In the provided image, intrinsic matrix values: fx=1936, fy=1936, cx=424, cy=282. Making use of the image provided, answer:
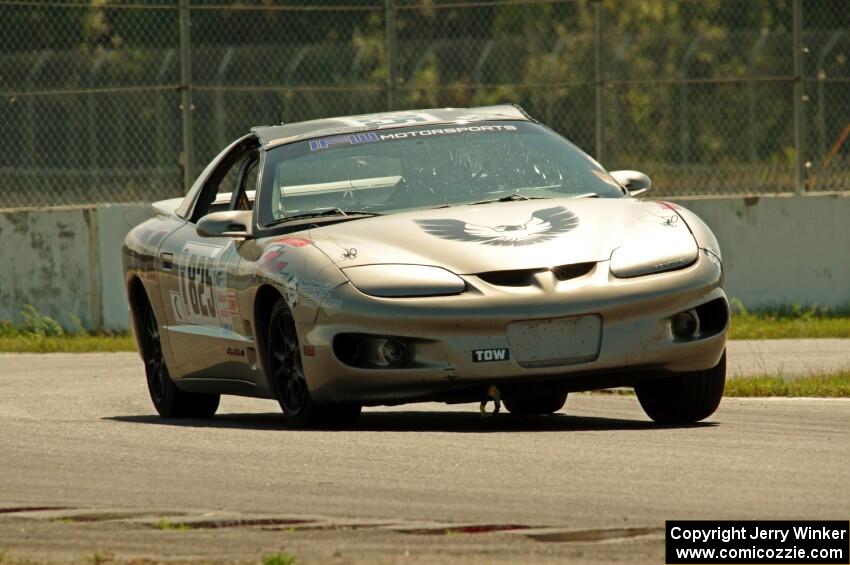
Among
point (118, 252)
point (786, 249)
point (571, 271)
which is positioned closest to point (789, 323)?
point (786, 249)

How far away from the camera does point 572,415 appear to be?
10195 millimetres

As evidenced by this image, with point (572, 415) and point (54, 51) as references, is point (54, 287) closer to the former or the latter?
point (54, 51)

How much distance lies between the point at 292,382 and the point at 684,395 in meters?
1.81

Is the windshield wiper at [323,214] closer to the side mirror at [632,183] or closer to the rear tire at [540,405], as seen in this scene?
the side mirror at [632,183]

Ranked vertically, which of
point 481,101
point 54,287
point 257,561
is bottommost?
point 54,287

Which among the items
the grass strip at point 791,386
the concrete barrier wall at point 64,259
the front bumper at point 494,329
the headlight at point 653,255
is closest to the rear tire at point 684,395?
the front bumper at point 494,329

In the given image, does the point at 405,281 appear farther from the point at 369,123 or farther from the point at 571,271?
the point at 369,123

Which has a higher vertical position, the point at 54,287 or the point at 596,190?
the point at 596,190

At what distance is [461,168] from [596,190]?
67cm

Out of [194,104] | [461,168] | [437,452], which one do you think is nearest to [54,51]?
[194,104]

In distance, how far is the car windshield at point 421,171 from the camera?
368 inches

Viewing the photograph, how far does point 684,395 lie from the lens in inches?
352

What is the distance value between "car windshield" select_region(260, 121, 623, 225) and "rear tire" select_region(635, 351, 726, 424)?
1.01 meters

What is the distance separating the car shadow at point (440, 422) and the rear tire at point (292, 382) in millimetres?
75
